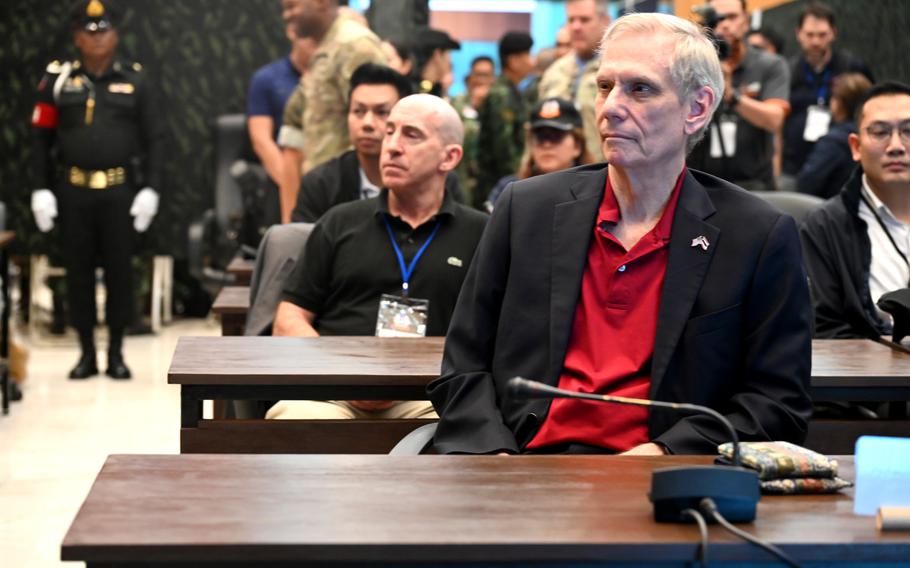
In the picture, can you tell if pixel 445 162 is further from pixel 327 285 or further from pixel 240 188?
pixel 240 188

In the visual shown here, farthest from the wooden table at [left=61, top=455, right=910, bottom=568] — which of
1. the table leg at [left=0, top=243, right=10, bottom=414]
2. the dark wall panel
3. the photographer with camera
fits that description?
the dark wall panel

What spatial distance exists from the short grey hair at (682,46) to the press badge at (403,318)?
1.36 metres

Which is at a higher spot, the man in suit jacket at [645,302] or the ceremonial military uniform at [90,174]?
the man in suit jacket at [645,302]

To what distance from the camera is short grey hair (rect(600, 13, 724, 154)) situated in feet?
8.13

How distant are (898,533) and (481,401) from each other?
929mm

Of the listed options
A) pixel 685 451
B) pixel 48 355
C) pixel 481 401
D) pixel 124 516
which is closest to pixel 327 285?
pixel 481 401

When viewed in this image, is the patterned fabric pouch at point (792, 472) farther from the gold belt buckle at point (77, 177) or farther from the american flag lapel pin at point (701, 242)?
the gold belt buckle at point (77, 177)

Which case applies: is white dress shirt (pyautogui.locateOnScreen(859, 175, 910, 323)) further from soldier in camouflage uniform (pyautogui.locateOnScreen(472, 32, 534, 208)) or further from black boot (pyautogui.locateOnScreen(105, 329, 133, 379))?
black boot (pyautogui.locateOnScreen(105, 329, 133, 379))

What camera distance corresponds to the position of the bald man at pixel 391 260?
3.80m

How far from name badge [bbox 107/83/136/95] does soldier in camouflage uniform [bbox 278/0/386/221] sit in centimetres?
195

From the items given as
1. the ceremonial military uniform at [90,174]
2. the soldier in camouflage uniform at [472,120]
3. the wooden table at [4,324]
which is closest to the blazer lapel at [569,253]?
the soldier in camouflage uniform at [472,120]

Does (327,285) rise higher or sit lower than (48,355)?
higher

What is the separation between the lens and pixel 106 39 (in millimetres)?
7242

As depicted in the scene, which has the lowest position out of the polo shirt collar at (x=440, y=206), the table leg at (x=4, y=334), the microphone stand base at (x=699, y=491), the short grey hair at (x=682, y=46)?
the table leg at (x=4, y=334)
